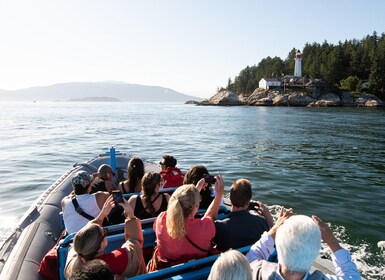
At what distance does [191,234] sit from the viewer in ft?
11.5

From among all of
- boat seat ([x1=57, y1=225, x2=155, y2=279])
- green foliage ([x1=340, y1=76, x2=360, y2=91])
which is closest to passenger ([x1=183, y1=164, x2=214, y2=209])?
boat seat ([x1=57, y1=225, x2=155, y2=279])

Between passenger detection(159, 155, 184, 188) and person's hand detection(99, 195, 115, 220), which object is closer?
person's hand detection(99, 195, 115, 220)

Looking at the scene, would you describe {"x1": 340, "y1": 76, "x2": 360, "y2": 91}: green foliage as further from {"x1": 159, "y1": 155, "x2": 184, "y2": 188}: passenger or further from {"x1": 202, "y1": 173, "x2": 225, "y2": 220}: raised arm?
{"x1": 202, "y1": 173, "x2": 225, "y2": 220}: raised arm

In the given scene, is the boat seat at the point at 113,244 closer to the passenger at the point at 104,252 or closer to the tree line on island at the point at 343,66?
the passenger at the point at 104,252

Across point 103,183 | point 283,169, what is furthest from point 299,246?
point 283,169

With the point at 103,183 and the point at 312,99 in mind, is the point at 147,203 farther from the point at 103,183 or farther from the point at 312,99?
the point at 312,99

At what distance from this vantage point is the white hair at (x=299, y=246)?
228 cm

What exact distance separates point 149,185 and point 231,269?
2.52m

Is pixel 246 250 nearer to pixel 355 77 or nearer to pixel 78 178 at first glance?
pixel 78 178

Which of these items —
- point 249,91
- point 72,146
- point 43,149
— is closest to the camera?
point 43,149

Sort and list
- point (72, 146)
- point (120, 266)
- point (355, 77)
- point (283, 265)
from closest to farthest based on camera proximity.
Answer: point (283, 265) → point (120, 266) → point (72, 146) → point (355, 77)

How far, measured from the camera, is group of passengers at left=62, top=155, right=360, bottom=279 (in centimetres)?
230

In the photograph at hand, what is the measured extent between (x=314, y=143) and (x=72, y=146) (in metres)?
17.2

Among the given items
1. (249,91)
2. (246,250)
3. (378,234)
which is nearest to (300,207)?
(378,234)
